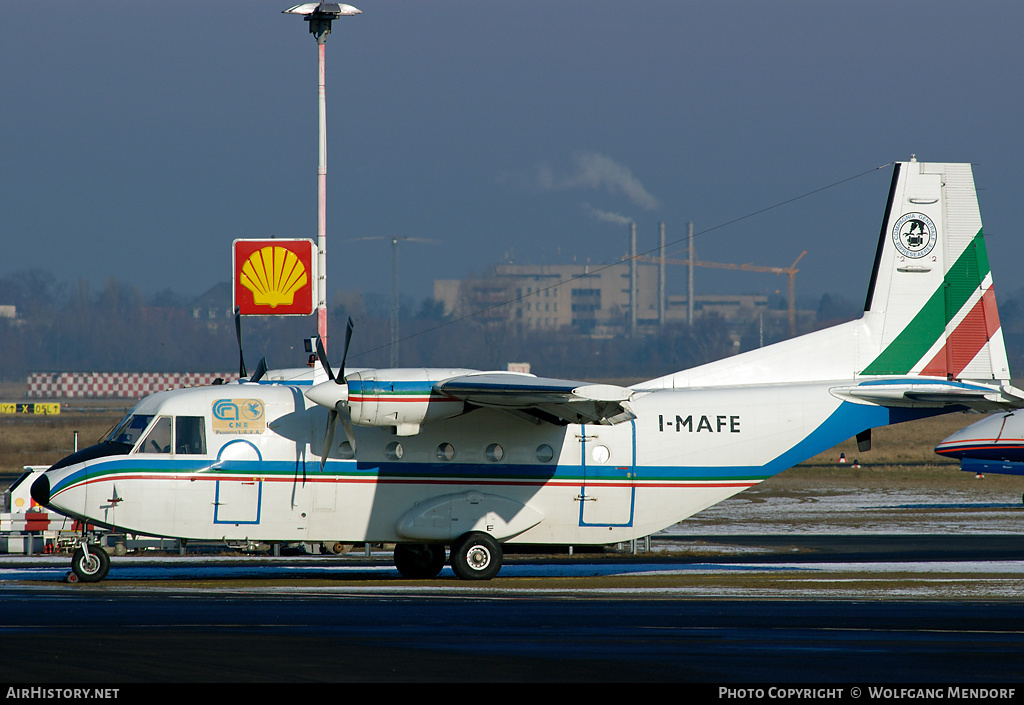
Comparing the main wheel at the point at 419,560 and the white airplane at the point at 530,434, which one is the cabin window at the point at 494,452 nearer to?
the white airplane at the point at 530,434

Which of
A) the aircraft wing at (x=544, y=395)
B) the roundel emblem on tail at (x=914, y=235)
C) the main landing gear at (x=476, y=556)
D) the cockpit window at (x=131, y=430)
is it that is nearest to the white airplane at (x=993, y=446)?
the roundel emblem on tail at (x=914, y=235)

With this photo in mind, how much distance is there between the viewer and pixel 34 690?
8.41 m

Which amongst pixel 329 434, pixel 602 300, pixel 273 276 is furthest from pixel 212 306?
pixel 329 434

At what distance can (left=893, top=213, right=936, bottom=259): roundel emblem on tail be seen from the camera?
20.0 meters

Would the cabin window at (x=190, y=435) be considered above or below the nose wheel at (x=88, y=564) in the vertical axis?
above

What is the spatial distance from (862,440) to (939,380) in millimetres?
1669

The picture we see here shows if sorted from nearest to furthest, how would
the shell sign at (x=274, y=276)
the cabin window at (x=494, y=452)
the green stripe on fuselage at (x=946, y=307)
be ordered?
the cabin window at (x=494, y=452), the green stripe on fuselage at (x=946, y=307), the shell sign at (x=274, y=276)

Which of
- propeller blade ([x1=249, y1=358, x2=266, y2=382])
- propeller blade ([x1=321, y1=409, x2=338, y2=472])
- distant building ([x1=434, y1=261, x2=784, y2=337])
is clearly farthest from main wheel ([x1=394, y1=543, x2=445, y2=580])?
distant building ([x1=434, y1=261, x2=784, y2=337])

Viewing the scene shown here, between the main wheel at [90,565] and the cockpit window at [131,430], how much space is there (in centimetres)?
171

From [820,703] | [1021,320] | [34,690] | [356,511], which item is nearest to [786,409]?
[356,511]

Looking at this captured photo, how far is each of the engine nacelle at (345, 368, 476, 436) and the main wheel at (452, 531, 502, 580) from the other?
2168 mm

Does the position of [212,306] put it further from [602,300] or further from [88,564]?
[88,564]

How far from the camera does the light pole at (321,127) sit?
73.0 feet

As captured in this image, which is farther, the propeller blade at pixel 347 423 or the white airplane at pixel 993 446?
the white airplane at pixel 993 446
